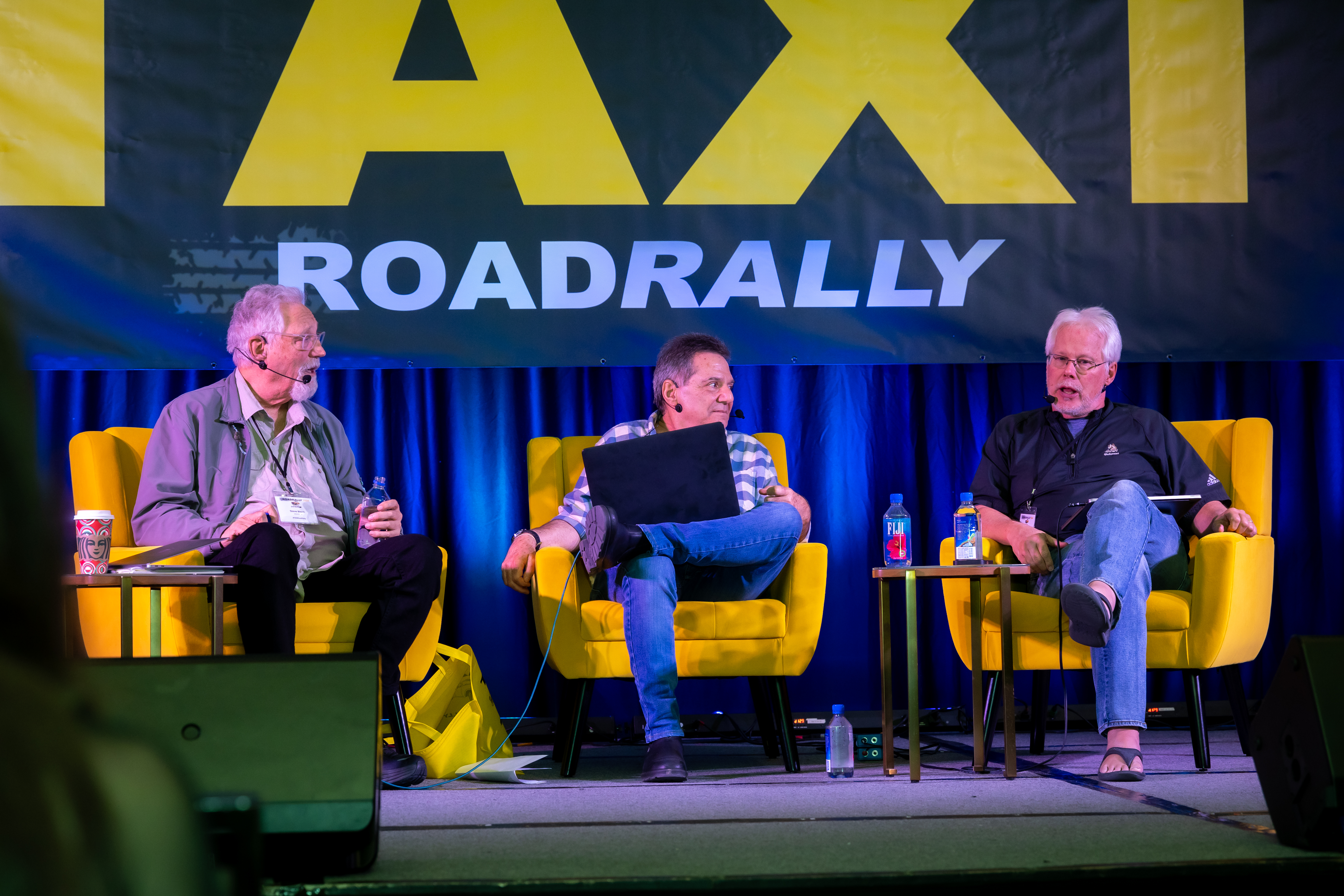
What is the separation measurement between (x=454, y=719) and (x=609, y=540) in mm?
691

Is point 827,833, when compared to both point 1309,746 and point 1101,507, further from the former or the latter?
point 1101,507

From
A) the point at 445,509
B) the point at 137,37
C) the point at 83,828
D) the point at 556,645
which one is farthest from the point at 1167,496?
the point at 137,37

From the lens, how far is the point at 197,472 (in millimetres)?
3047

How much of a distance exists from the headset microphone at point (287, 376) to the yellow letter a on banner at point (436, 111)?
2.32ft

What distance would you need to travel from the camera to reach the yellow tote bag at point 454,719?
116 inches

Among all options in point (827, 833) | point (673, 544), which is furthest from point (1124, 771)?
point (673, 544)

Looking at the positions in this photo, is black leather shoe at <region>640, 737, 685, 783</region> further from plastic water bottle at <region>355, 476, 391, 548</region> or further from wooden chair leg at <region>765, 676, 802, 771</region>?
plastic water bottle at <region>355, 476, 391, 548</region>

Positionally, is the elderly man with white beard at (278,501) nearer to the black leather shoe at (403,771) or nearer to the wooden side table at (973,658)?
the black leather shoe at (403,771)

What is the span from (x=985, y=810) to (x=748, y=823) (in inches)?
18.7

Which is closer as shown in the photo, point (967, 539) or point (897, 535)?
point (967, 539)

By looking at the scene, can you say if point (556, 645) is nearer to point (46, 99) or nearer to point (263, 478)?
point (263, 478)

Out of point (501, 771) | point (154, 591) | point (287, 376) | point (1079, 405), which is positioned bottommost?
point (501, 771)

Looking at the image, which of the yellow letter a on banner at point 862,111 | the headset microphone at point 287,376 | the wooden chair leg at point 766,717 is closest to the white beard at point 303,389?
the headset microphone at point 287,376

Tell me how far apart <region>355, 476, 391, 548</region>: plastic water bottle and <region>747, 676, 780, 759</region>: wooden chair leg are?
1105 mm
